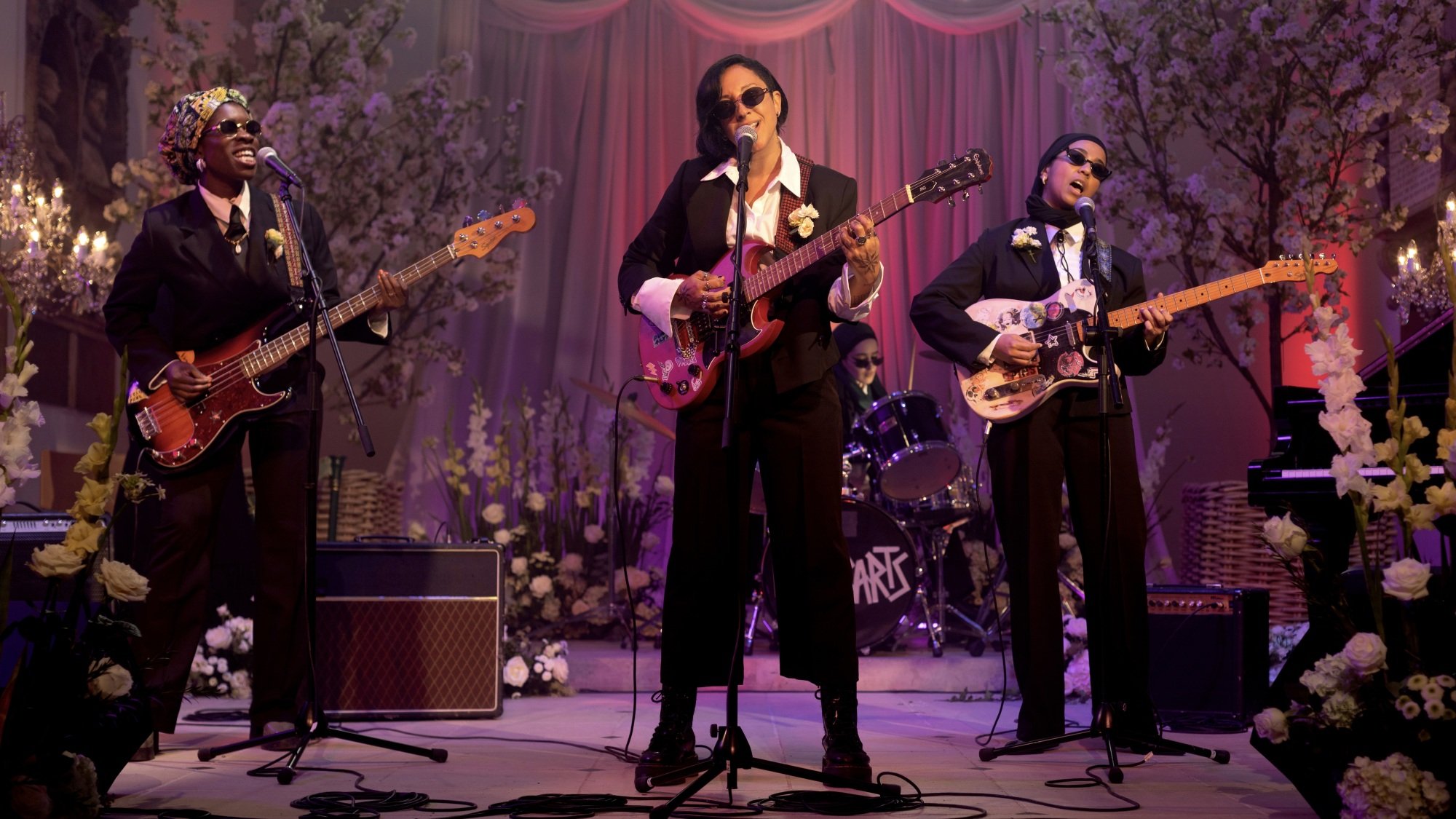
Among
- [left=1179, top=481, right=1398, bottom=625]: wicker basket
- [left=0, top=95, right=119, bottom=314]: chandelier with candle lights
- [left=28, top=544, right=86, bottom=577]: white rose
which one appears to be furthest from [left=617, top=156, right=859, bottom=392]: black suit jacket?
[left=1179, top=481, right=1398, bottom=625]: wicker basket

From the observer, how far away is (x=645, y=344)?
3.35 meters

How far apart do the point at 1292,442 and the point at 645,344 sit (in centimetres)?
205

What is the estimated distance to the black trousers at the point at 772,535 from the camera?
10.5 feet

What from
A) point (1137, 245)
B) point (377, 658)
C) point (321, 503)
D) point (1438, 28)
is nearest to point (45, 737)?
point (377, 658)

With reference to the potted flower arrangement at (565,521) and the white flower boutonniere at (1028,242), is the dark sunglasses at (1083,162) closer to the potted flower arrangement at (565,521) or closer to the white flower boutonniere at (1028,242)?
the white flower boutonniere at (1028,242)

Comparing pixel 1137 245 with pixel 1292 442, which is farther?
pixel 1137 245

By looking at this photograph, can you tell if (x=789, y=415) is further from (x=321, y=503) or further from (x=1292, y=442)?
(x=321, y=503)

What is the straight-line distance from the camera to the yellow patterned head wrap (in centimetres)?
389

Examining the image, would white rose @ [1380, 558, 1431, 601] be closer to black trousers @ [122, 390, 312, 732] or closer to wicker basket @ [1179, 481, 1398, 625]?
black trousers @ [122, 390, 312, 732]

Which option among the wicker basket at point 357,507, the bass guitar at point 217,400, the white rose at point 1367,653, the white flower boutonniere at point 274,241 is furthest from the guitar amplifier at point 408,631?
the white rose at point 1367,653

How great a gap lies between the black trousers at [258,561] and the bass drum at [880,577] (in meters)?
2.22

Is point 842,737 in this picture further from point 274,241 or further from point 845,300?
point 274,241

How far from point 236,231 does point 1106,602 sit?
284 centimetres

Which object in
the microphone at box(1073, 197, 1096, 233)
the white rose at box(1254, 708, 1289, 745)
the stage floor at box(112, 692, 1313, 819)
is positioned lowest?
the stage floor at box(112, 692, 1313, 819)
